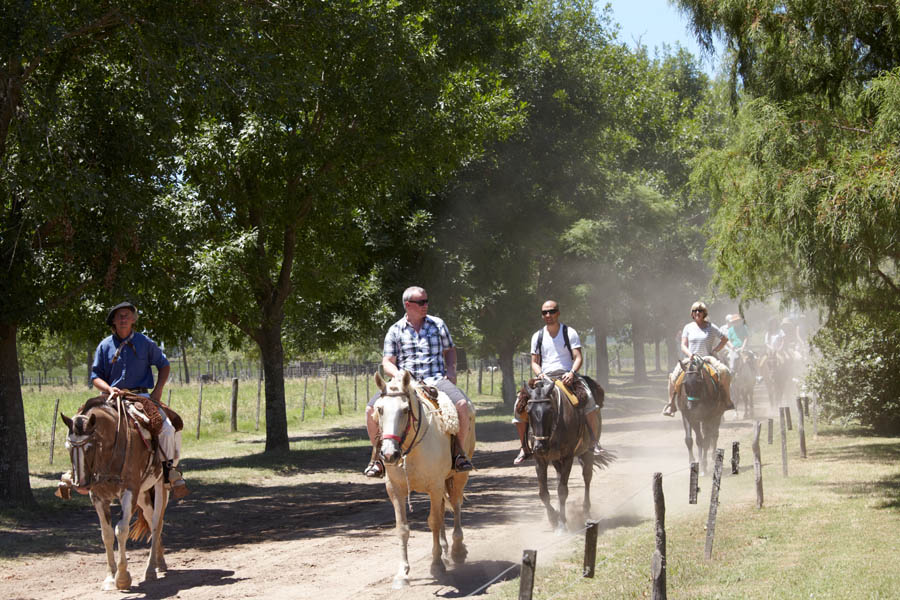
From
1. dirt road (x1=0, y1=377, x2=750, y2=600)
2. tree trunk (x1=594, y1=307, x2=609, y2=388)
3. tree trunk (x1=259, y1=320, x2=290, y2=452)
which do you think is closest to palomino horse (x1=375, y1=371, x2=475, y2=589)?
dirt road (x1=0, y1=377, x2=750, y2=600)

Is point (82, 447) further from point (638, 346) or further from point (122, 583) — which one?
point (638, 346)

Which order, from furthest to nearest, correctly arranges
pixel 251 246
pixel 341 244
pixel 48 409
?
pixel 48 409
pixel 341 244
pixel 251 246

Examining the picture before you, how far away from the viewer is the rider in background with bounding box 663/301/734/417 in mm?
17016

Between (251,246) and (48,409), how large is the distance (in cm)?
2994

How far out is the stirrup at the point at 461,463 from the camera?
379 inches

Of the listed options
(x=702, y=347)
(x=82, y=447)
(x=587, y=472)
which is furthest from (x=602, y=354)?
(x=82, y=447)

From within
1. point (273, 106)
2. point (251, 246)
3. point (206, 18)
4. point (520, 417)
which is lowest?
point (520, 417)

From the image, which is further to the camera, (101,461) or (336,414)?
(336,414)

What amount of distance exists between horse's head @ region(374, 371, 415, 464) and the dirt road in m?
1.36

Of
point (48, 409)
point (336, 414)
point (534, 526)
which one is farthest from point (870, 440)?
point (48, 409)

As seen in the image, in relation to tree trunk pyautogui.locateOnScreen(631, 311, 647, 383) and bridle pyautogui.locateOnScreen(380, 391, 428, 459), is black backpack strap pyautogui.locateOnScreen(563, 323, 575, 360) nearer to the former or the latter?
bridle pyautogui.locateOnScreen(380, 391, 428, 459)

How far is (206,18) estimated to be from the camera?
1547 cm

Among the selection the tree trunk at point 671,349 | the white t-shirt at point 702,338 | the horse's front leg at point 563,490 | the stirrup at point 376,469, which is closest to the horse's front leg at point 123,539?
the stirrup at point 376,469

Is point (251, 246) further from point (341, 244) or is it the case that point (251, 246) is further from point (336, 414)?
point (336, 414)
